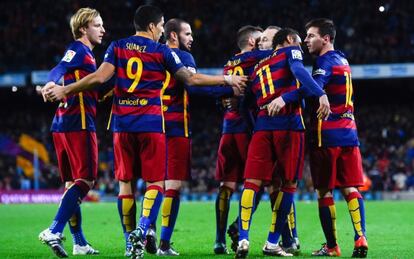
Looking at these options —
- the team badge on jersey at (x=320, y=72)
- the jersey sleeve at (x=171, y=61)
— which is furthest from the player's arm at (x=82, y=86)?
the team badge on jersey at (x=320, y=72)

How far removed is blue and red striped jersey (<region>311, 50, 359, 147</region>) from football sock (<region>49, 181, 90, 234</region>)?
2.58 m

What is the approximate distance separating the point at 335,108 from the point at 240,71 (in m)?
1.32

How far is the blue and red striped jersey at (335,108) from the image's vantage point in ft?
28.8

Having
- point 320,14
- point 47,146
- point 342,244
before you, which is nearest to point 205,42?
point 320,14

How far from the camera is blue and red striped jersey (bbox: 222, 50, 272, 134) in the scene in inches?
373

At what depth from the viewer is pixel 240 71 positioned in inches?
376

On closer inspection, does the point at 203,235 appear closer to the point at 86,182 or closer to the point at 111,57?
the point at 86,182

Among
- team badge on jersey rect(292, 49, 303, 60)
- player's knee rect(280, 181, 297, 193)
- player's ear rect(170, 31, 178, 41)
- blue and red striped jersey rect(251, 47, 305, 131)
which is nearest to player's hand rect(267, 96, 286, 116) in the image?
blue and red striped jersey rect(251, 47, 305, 131)

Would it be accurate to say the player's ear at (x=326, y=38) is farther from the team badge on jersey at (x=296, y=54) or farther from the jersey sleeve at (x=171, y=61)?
the jersey sleeve at (x=171, y=61)

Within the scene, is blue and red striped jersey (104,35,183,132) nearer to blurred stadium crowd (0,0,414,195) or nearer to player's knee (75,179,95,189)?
player's knee (75,179,95,189)

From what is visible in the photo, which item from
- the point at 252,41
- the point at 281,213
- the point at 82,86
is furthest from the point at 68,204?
the point at 252,41

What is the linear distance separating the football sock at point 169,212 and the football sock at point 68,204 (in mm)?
979

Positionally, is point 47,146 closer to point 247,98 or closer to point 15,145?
point 15,145

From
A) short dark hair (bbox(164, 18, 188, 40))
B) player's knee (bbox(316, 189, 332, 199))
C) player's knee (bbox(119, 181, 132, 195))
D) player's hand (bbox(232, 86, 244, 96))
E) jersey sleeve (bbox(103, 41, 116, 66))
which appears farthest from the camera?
short dark hair (bbox(164, 18, 188, 40))
